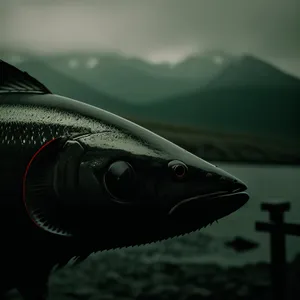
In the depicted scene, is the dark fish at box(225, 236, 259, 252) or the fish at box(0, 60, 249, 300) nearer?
the fish at box(0, 60, 249, 300)

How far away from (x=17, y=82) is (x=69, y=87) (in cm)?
169

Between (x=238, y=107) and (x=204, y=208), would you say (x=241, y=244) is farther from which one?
(x=204, y=208)

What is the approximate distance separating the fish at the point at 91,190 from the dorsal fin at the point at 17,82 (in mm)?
69

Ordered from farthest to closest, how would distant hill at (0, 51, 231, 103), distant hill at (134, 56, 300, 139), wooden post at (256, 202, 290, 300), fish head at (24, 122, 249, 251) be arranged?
1. distant hill at (134, 56, 300, 139)
2. distant hill at (0, 51, 231, 103)
3. wooden post at (256, 202, 290, 300)
4. fish head at (24, 122, 249, 251)

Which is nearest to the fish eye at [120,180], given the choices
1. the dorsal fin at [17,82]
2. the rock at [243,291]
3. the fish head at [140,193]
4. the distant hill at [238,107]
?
the fish head at [140,193]

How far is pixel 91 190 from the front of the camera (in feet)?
1.82

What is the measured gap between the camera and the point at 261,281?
2.41 m

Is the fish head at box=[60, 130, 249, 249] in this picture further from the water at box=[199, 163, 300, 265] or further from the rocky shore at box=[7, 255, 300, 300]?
the rocky shore at box=[7, 255, 300, 300]

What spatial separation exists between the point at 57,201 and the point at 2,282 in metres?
0.16

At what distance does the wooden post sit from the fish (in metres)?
1.48

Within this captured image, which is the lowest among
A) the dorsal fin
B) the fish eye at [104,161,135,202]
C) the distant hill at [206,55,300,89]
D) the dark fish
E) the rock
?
the rock

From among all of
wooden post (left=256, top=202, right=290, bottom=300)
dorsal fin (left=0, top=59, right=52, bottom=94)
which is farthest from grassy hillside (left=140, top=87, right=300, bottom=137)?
dorsal fin (left=0, top=59, right=52, bottom=94)

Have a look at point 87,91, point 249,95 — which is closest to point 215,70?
point 249,95

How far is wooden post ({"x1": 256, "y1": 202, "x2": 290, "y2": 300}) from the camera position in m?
1.98
